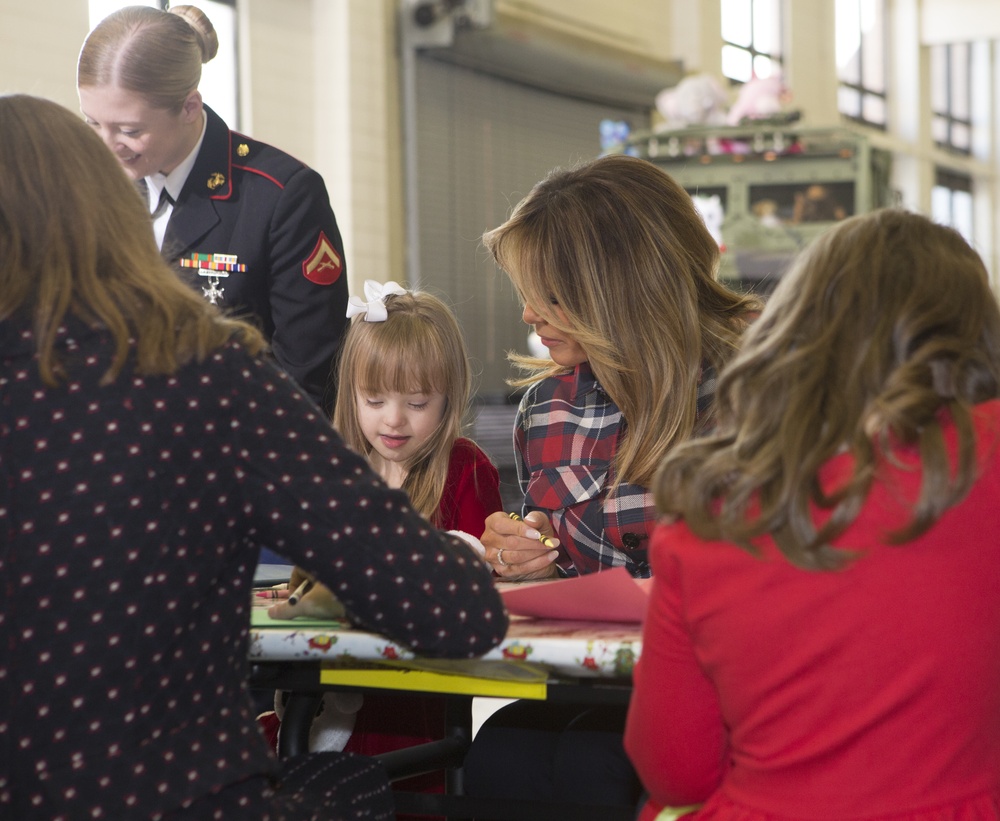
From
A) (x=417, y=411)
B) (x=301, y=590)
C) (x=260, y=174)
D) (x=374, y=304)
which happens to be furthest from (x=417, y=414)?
(x=301, y=590)

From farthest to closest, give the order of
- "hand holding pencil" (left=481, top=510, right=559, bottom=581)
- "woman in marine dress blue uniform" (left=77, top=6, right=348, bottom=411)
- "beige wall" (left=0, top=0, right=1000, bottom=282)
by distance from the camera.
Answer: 1. "beige wall" (left=0, top=0, right=1000, bottom=282)
2. "woman in marine dress blue uniform" (left=77, top=6, right=348, bottom=411)
3. "hand holding pencil" (left=481, top=510, right=559, bottom=581)

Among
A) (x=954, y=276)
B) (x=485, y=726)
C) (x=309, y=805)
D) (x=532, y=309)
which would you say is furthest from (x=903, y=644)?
(x=532, y=309)

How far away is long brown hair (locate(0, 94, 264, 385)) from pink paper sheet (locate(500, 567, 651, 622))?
0.40 metres

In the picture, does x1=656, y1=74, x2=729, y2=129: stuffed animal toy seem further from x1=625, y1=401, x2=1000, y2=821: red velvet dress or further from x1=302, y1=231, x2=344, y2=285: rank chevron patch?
x1=625, y1=401, x2=1000, y2=821: red velvet dress

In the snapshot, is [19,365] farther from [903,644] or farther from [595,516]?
[595,516]

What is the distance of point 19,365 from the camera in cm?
105

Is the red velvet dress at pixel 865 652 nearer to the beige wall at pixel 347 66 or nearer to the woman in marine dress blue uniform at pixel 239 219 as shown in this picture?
the woman in marine dress blue uniform at pixel 239 219

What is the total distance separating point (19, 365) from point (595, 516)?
40.0 inches

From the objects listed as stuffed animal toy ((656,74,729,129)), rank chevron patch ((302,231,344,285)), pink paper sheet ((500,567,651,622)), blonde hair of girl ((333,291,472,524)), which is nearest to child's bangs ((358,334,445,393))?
blonde hair of girl ((333,291,472,524))

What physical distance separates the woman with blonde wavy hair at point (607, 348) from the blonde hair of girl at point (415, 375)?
10.1 inches

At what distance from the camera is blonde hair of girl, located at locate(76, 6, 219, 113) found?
223cm

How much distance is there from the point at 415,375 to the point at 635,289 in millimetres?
497

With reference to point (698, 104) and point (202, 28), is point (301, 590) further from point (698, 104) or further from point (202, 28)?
point (698, 104)

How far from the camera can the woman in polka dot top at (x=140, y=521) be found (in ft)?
3.34
